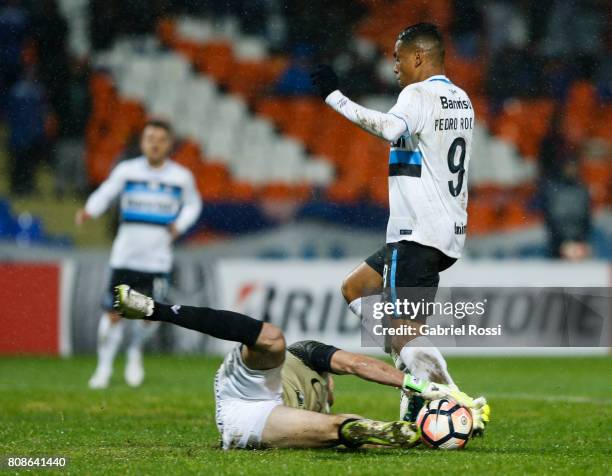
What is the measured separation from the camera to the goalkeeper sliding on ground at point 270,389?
6.15 metres

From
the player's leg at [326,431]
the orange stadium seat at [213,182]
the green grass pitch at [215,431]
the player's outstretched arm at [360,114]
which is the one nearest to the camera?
the green grass pitch at [215,431]

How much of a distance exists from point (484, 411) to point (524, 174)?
475 inches

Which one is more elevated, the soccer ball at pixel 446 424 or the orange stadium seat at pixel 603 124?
the orange stadium seat at pixel 603 124

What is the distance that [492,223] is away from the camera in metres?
17.3

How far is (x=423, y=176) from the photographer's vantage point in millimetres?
6988

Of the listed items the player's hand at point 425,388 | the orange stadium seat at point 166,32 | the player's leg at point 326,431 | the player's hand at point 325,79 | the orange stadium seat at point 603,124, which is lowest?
the player's leg at point 326,431

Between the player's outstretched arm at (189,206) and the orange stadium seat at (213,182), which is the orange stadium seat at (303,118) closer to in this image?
the orange stadium seat at (213,182)

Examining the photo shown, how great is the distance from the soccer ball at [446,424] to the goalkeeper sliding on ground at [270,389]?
0.23ft

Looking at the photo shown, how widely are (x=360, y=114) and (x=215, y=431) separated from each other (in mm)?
→ 2374

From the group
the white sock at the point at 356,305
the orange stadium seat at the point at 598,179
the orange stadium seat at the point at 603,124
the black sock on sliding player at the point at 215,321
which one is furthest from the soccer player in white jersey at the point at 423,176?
the orange stadium seat at the point at 603,124

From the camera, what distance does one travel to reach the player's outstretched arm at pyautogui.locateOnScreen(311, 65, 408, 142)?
261 inches

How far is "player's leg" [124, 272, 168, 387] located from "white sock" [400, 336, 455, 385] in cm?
507

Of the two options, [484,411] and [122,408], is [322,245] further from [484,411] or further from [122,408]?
[484,411]

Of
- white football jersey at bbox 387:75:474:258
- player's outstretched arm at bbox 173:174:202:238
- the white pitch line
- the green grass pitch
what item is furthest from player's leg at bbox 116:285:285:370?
player's outstretched arm at bbox 173:174:202:238
